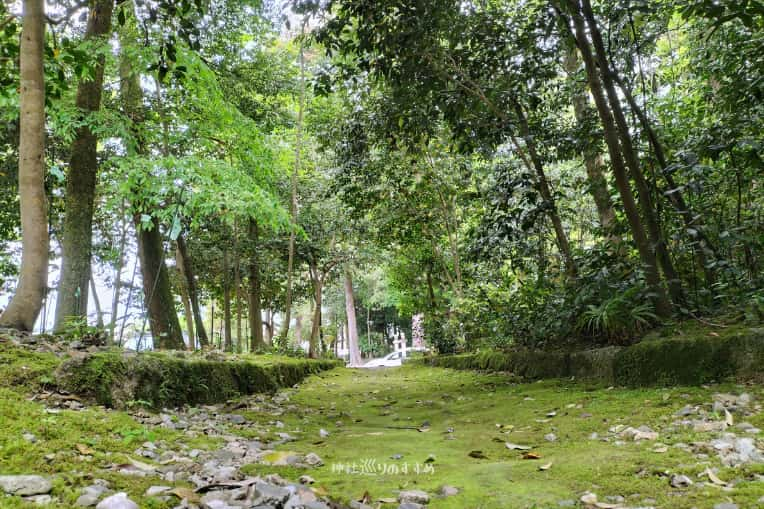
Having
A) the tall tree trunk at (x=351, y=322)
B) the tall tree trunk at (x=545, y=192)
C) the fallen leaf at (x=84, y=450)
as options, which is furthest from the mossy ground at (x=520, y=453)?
the tall tree trunk at (x=351, y=322)

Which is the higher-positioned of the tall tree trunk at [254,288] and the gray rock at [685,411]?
the tall tree trunk at [254,288]

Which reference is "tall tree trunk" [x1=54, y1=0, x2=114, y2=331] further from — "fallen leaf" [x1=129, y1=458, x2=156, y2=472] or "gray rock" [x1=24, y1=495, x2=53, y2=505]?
"gray rock" [x1=24, y1=495, x2=53, y2=505]

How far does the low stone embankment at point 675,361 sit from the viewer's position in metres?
2.92

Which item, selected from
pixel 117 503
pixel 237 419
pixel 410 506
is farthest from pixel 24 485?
pixel 237 419

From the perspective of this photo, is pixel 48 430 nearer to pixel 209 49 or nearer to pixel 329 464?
pixel 329 464

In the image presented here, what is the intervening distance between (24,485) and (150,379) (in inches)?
74.5

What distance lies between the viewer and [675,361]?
3.35 meters

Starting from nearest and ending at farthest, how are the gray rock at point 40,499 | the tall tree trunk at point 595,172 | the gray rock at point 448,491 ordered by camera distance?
the gray rock at point 40,499, the gray rock at point 448,491, the tall tree trunk at point 595,172

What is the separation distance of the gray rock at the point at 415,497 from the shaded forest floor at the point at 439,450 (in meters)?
0.03

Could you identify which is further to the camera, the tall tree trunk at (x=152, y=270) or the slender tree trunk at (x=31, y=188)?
the tall tree trunk at (x=152, y=270)

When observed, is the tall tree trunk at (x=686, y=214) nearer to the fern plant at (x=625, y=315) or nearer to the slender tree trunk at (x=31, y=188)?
the fern plant at (x=625, y=315)

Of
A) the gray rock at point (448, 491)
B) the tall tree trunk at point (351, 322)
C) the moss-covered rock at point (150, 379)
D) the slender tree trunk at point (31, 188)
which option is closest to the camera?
the gray rock at point (448, 491)

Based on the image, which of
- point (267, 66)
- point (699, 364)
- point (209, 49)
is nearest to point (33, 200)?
point (699, 364)

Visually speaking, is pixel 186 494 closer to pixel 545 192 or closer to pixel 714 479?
pixel 714 479
